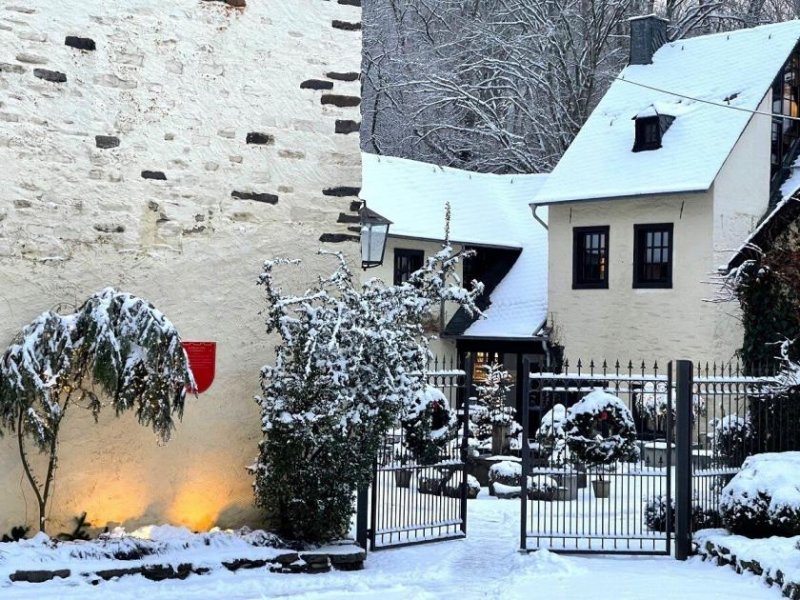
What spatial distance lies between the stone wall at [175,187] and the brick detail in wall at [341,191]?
2 cm

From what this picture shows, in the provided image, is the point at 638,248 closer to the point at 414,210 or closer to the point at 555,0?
the point at 414,210

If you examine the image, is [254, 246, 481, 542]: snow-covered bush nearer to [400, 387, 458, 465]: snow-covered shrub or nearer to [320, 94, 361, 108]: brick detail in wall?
[400, 387, 458, 465]: snow-covered shrub

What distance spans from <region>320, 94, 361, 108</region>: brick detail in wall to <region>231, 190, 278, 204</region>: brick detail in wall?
99 centimetres

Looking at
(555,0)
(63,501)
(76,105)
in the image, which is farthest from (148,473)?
Result: (555,0)

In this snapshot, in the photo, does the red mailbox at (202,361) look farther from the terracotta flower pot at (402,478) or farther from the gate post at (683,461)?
the gate post at (683,461)

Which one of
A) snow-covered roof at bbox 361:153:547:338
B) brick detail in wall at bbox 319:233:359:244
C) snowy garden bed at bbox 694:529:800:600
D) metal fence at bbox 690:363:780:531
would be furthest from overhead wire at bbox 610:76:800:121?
brick detail in wall at bbox 319:233:359:244

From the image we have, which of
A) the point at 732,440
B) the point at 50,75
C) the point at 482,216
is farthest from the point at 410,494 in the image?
the point at 482,216

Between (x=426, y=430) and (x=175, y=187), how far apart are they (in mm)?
3223

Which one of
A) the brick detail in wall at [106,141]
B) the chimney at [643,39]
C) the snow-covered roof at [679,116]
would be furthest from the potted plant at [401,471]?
the chimney at [643,39]

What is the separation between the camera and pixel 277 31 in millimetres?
9516

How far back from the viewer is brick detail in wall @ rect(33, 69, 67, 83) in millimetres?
8469

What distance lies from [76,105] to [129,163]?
1.96ft

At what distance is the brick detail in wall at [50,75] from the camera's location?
27.8 ft

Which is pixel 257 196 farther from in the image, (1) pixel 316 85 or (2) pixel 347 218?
(1) pixel 316 85
